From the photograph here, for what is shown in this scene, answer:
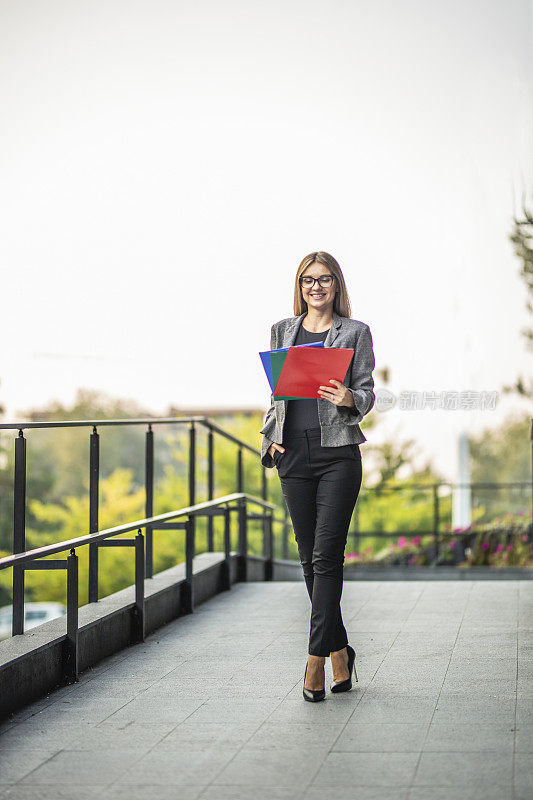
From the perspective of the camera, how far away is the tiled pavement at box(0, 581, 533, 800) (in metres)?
3.04

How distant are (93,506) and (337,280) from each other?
169 cm

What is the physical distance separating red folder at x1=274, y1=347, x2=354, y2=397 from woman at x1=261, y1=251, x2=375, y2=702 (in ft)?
0.11

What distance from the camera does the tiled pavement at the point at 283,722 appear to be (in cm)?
304

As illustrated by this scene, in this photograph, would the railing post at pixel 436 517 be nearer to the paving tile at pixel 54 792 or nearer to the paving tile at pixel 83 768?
the paving tile at pixel 83 768

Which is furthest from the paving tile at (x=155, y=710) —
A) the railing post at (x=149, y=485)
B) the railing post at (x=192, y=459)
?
the railing post at (x=192, y=459)

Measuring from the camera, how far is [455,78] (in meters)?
27.2

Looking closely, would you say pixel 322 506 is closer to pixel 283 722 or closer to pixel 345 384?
pixel 345 384

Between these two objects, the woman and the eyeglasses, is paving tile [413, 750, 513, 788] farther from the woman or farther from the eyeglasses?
the eyeglasses

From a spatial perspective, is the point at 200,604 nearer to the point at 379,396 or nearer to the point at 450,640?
the point at 450,640

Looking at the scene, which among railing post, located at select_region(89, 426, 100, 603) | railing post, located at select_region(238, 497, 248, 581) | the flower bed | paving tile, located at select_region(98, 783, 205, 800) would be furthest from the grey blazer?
the flower bed

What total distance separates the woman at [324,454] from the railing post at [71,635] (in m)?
0.91

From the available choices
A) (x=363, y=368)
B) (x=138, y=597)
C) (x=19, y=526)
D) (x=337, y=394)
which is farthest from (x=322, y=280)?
(x=138, y=597)

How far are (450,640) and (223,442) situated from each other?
23.9 meters

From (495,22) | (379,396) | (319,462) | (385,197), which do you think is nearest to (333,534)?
(319,462)
